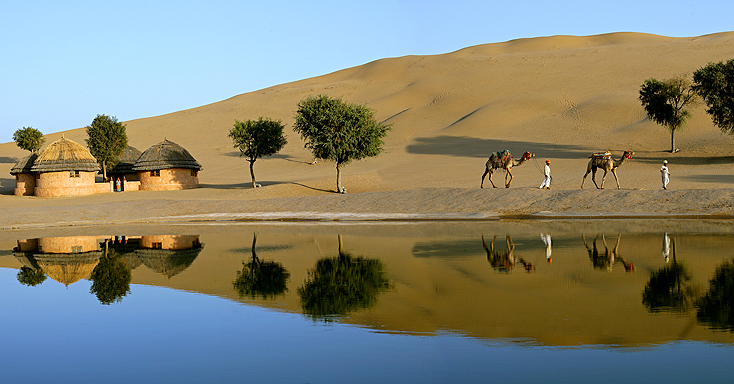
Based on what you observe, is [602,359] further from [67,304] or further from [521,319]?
[67,304]

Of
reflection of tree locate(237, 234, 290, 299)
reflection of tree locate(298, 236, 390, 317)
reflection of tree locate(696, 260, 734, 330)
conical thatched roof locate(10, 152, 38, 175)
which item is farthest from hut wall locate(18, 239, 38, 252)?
conical thatched roof locate(10, 152, 38, 175)

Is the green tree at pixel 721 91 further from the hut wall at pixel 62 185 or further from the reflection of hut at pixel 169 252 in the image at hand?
the hut wall at pixel 62 185

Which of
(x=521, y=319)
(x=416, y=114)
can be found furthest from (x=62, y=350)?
(x=416, y=114)

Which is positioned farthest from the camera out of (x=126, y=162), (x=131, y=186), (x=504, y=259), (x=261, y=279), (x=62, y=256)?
(x=126, y=162)

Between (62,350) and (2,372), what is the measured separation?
1.03 meters

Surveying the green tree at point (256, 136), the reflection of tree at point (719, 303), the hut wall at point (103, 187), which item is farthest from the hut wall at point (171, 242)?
the hut wall at point (103, 187)

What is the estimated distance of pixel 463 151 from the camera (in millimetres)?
63406

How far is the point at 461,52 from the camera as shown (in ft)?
563

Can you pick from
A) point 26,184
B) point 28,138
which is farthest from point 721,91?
point 28,138

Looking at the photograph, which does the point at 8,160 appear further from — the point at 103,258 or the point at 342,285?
the point at 342,285

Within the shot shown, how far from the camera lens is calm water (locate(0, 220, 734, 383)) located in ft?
26.2

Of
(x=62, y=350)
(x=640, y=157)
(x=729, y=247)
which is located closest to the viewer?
(x=62, y=350)

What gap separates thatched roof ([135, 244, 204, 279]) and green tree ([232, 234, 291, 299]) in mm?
1719

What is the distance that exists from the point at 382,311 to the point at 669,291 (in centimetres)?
520
